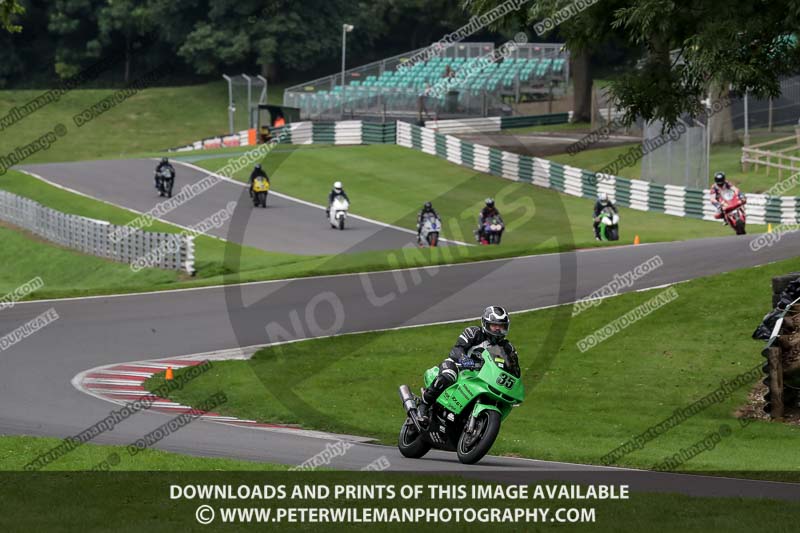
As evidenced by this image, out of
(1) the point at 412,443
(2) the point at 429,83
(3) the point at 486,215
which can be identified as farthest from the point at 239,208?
(1) the point at 412,443

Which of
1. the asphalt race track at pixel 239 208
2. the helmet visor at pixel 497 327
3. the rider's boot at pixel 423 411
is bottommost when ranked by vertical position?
the asphalt race track at pixel 239 208

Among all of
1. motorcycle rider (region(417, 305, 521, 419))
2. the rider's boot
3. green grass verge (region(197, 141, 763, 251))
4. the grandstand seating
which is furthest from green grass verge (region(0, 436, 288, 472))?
the grandstand seating

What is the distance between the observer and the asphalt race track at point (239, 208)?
130ft

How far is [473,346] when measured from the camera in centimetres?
1402

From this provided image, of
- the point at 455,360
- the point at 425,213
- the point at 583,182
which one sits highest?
the point at 455,360

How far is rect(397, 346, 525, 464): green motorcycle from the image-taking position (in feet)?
44.0

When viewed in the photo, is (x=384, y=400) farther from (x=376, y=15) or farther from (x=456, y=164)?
(x=376, y=15)

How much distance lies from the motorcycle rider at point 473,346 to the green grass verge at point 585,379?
77.0 inches

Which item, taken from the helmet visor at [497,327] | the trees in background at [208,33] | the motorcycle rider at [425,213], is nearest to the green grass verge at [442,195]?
the motorcycle rider at [425,213]

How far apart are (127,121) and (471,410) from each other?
243 feet

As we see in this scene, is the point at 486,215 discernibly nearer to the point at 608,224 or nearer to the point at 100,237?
the point at 608,224

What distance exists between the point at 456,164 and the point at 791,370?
131ft

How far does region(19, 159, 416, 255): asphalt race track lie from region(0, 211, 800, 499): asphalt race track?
31.2 feet

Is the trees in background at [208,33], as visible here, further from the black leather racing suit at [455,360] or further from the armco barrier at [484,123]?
the black leather racing suit at [455,360]
